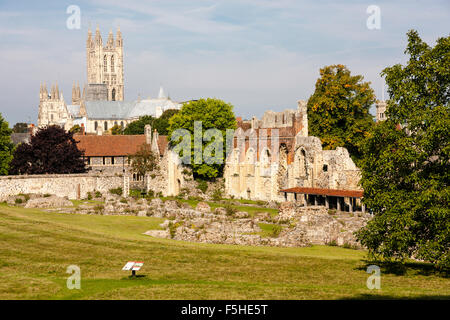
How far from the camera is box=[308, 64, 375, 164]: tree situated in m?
56.0

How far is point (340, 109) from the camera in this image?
56656 mm

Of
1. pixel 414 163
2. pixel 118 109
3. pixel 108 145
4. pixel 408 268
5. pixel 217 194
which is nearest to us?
pixel 414 163

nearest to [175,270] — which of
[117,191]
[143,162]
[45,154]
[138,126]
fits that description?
[45,154]

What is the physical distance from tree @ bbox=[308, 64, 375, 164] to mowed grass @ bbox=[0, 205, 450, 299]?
27522mm

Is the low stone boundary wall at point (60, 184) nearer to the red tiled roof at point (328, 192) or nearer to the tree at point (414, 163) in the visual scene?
the red tiled roof at point (328, 192)

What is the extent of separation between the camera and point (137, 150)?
67.4 metres

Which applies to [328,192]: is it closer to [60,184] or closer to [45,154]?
[60,184]

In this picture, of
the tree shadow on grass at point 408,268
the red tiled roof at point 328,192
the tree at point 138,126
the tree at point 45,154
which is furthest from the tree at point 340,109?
the tree at point 138,126

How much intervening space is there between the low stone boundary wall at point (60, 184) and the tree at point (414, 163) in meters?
40.2

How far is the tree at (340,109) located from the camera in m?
56.0

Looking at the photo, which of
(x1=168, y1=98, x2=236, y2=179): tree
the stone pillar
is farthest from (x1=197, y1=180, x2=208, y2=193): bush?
the stone pillar

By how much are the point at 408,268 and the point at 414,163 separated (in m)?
4.74

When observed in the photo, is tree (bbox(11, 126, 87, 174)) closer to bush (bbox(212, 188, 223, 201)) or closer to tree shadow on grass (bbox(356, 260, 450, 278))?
bush (bbox(212, 188, 223, 201))

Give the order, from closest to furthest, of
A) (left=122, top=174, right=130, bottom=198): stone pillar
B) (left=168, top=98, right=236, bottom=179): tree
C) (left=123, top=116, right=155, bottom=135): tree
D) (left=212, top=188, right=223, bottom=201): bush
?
1. (left=212, top=188, right=223, bottom=201): bush
2. (left=168, top=98, right=236, bottom=179): tree
3. (left=122, top=174, right=130, bottom=198): stone pillar
4. (left=123, top=116, right=155, bottom=135): tree
